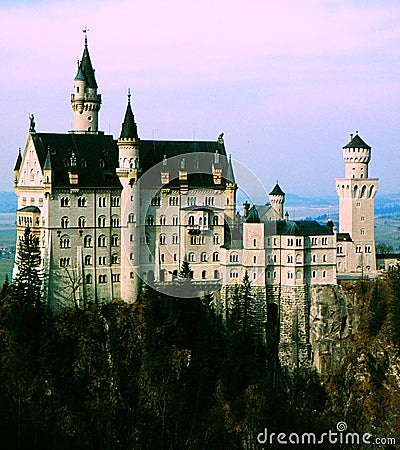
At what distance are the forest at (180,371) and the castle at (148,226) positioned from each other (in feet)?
5.94

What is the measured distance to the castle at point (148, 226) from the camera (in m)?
84.5

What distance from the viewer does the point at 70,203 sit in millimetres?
84312

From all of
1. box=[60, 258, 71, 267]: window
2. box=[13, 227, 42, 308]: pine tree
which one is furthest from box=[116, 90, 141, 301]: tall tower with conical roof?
box=[13, 227, 42, 308]: pine tree

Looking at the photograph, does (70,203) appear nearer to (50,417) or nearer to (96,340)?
(96,340)

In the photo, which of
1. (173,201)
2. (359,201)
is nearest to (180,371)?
(173,201)

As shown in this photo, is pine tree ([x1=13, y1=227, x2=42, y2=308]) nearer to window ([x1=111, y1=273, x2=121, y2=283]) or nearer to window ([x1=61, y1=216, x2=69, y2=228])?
window ([x1=61, y1=216, x2=69, y2=228])

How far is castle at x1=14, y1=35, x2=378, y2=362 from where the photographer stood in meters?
84.5

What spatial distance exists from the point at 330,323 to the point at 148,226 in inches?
656

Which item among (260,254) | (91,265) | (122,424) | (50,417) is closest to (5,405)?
(50,417)

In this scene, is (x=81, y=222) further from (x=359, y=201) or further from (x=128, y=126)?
(x=359, y=201)

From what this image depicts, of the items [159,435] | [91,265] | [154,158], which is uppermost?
[154,158]

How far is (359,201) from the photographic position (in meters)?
93.1

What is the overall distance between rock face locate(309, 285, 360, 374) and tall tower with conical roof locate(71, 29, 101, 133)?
23542 mm

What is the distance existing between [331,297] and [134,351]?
1704 centimetres
